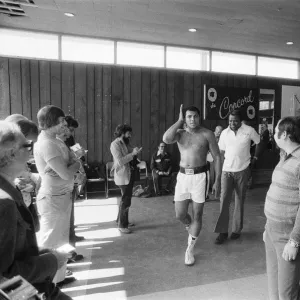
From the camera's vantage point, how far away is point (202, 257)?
11.1 feet

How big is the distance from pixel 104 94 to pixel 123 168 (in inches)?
142

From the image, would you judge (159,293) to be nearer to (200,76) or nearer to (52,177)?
(52,177)

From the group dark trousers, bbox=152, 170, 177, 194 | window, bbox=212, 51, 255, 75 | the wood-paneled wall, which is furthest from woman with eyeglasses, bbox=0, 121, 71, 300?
window, bbox=212, 51, 255, 75

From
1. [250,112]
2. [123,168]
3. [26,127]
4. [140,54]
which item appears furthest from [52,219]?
[250,112]

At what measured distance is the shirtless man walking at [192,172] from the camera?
3230mm

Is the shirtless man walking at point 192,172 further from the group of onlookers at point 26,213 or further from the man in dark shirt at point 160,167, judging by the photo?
the man in dark shirt at point 160,167

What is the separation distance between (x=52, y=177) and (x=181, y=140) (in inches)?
62.7

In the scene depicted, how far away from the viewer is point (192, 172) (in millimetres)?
3252

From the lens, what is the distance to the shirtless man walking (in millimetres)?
3230

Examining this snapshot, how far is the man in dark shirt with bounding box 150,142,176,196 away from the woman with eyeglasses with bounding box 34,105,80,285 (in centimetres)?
438

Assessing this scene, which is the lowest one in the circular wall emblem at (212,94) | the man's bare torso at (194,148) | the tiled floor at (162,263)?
the tiled floor at (162,263)

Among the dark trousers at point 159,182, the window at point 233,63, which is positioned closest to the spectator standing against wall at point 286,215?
the dark trousers at point 159,182

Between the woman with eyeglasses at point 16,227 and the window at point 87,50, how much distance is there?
20.7 ft

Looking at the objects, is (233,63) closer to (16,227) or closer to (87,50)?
(87,50)
